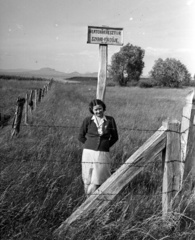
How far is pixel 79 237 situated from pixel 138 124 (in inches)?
263

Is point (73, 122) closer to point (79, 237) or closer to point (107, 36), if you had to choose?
point (107, 36)

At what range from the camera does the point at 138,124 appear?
8898 mm

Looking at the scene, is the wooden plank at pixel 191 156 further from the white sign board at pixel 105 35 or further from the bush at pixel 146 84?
the bush at pixel 146 84

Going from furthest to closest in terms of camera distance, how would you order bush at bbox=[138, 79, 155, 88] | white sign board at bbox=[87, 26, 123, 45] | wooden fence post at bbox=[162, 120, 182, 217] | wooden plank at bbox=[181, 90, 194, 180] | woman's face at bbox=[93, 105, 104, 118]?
1. bush at bbox=[138, 79, 155, 88]
2. white sign board at bbox=[87, 26, 123, 45]
3. woman's face at bbox=[93, 105, 104, 118]
4. wooden plank at bbox=[181, 90, 194, 180]
5. wooden fence post at bbox=[162, 120, 182, 217]

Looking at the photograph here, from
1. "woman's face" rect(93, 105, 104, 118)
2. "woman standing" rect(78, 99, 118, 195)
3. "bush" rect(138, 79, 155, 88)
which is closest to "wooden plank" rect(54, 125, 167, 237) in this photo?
"woman standing" rect(78, 99, 118, 195)

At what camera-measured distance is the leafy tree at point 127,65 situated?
3322 inches

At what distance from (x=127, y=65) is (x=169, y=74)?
12.8m

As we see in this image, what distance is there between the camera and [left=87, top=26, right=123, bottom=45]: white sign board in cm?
483

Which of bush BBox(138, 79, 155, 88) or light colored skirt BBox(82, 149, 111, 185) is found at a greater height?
bush BBox(138, 79, 155, 88)

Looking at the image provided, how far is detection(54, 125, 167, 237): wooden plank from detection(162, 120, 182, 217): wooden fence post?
5.8 inches

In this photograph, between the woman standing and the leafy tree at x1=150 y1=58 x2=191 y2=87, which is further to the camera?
the leafy tree at x1=150 y1=58 x2=191 y2=87

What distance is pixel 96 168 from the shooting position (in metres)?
3.55

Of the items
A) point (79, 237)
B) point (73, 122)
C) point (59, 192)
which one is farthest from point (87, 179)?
point (73, 122)

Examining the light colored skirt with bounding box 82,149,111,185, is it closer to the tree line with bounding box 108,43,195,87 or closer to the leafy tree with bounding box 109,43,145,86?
the tree line with bounding box 108,43,195,87
